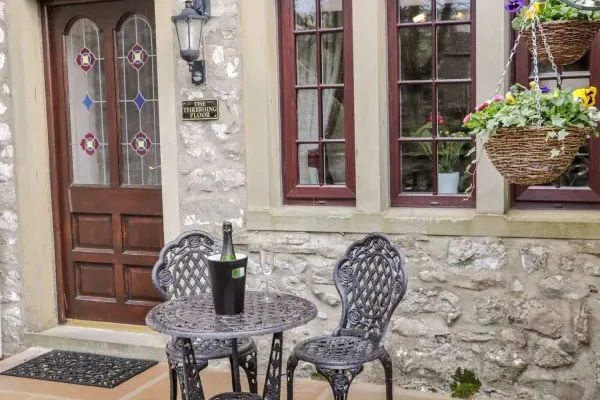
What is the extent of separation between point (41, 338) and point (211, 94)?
85.2 inches

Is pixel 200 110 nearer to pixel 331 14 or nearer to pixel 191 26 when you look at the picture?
pixel 191 26

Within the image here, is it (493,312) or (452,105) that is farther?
(452,105)

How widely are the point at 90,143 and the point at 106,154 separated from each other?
158 millimetres

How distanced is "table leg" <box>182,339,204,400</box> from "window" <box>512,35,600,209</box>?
2.09m

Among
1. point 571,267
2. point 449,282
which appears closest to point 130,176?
point 449,282

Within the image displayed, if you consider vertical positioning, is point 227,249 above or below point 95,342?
above

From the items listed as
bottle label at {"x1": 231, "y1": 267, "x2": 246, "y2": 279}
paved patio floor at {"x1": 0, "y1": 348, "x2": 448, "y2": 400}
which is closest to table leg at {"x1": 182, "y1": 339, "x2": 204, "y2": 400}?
bottle label at {"x1": 231, "y1": 267, "x2": 246, "y2": 279}

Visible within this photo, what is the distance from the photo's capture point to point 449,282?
4.22m

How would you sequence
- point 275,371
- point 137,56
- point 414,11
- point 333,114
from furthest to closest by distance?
1. point 137,56
2. point 333,114
3. point 414,11
4. point 275,371

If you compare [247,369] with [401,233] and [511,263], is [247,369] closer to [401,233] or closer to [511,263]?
[401,233]

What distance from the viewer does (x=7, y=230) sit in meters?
5.25

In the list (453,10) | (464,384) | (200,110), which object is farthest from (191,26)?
(464,384)

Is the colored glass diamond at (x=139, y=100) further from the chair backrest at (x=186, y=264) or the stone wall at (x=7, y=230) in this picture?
the chair backrest at (x=186, y=264)

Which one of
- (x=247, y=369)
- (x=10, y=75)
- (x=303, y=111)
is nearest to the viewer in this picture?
(x=247, y=369)
